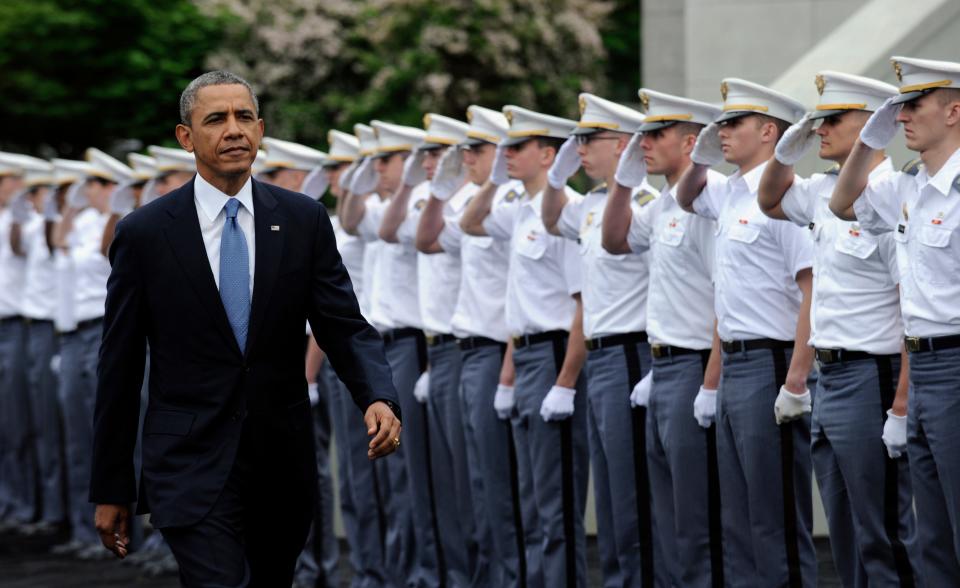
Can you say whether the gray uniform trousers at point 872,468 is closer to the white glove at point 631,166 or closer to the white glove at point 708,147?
the white glove at point 708,147

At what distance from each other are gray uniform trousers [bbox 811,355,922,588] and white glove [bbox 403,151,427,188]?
3127 millimetres

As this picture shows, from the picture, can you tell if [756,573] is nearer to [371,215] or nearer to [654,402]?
[654,402]

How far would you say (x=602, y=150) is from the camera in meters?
7.64

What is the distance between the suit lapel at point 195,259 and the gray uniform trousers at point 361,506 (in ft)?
13.4

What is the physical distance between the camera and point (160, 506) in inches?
199

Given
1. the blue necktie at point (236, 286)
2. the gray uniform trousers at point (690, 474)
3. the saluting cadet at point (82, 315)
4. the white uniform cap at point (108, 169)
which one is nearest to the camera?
the blue necktie at point (236, 286)

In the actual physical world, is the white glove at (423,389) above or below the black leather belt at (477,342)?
below

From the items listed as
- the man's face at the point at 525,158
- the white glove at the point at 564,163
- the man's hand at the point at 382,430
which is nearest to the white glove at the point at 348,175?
the man's face at the point at 525,158

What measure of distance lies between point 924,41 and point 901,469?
4.34m

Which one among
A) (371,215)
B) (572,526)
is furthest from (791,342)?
(371,215)

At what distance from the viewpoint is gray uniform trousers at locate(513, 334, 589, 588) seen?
7.79 m

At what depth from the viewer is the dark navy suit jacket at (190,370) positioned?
16.5ft

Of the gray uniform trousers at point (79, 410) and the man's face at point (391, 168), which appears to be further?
the gray uniform trousers at point (79, 410)

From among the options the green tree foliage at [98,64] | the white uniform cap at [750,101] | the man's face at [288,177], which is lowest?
the white uniform cap at [750,101]
